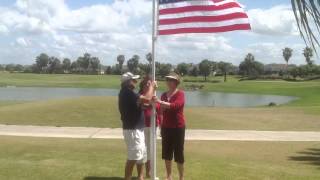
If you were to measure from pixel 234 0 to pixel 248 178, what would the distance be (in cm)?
315

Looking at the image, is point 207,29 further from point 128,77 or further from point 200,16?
point 128,77

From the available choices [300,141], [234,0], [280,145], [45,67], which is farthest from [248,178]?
[45,67]

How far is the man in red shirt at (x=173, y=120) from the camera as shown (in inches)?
306

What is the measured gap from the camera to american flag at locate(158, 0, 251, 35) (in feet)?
22.1

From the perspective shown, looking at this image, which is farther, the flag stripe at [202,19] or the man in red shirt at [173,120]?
the man in red shirt at [173,120]

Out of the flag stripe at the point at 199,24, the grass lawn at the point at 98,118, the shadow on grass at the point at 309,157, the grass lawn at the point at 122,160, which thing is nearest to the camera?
A: the flag stripe at the point at 199,24

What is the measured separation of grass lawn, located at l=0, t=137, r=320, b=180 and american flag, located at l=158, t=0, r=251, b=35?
2.62 m

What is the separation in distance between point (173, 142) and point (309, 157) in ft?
17.3

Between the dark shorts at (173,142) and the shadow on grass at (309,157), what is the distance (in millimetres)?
4102

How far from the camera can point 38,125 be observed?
1838 centimetres

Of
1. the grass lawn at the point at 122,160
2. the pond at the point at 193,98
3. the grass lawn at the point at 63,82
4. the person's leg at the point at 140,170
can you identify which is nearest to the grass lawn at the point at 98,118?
the grass lawn at the point at 122,160

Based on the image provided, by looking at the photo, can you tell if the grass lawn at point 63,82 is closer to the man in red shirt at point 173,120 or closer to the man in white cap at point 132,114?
the man in red shirt at point 173,120

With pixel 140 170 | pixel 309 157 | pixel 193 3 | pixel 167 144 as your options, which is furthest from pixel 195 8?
A: pixel 309 157

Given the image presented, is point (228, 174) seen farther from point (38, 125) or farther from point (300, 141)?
point (38, 125)
